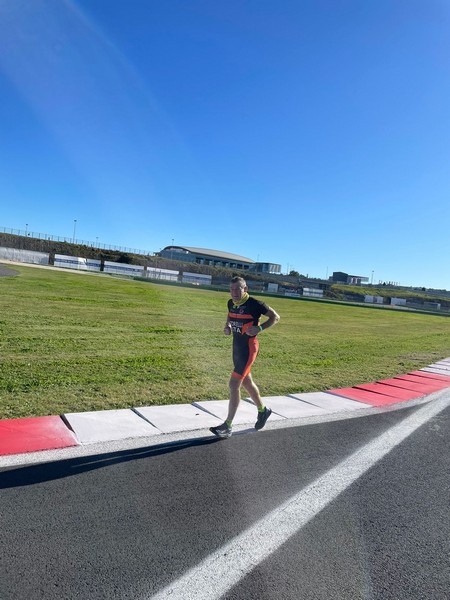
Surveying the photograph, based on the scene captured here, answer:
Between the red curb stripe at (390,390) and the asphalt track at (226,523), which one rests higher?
the red curb stripe at (390,390)

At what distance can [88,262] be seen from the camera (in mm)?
60250

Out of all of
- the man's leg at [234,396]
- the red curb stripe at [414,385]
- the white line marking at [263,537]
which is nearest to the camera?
the white line marking at [263,537]

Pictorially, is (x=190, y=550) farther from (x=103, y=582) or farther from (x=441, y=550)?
(x=441, y=550)

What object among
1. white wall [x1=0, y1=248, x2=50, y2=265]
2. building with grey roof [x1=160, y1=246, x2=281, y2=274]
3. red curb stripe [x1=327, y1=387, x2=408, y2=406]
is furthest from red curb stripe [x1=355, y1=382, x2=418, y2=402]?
building with grey roof [x1=160, y1=246, x2=281, y2=274]

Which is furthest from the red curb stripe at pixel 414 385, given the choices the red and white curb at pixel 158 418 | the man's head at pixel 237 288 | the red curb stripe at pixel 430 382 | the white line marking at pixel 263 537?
the man's head at pixel 237 288

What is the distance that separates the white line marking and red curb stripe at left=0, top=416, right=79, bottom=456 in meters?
2.30

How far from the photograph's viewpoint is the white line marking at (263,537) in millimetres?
2807

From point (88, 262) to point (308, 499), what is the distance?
59.7 metres

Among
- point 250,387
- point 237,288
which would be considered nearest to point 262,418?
point 250,387

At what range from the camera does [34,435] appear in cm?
494

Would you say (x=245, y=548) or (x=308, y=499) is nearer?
(x=245, y=548)

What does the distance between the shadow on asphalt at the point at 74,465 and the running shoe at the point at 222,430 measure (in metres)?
0.26

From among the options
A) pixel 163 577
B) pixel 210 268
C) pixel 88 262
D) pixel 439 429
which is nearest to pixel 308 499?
pixel 163 577

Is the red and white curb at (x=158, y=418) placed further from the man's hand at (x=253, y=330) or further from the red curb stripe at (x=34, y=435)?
the man's hand at (x=253, y=330)
